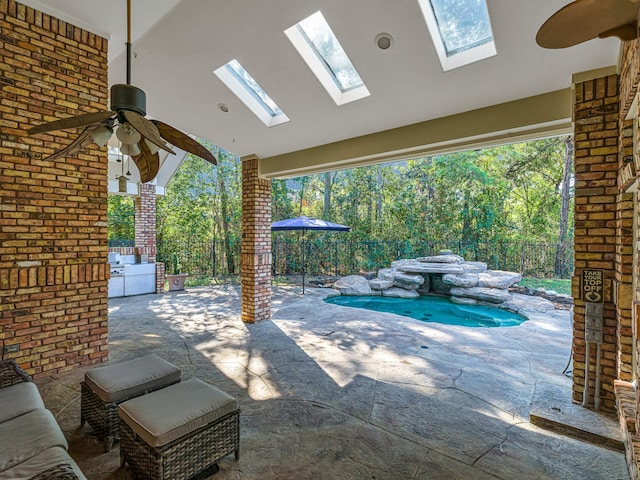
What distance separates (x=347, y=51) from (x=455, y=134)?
1562 millimetres

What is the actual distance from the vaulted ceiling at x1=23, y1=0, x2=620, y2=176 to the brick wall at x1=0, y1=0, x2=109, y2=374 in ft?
1.13

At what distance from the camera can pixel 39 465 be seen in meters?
1.51

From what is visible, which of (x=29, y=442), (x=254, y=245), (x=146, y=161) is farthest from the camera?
(x=254, y=245)

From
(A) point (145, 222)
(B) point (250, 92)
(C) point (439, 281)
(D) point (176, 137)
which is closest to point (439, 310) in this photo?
(C) point (439, 281)

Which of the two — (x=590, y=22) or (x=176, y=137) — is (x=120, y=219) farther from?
(x=590, y=22)

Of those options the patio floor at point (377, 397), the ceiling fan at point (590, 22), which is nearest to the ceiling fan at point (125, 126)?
the ceiling fan at point (590, 22)

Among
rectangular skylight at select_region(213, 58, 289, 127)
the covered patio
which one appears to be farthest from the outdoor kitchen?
rectangular skylight at select_region(213, 58, 289, 127)

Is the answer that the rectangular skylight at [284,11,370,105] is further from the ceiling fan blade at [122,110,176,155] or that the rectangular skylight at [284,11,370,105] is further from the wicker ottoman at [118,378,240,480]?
the wicker ottoman at [118,378,240,480]

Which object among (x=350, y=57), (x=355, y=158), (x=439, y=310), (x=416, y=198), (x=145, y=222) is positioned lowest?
(x=439, y=310)

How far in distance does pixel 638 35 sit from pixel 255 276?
5408 mm

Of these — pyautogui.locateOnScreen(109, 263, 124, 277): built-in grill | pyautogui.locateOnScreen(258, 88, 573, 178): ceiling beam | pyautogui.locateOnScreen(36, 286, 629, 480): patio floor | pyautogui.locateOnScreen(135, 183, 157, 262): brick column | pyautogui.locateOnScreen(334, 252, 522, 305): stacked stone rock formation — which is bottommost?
pyautogui.locateOnScreen(36, 286, 629, 480): patio floor

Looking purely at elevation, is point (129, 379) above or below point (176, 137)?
below

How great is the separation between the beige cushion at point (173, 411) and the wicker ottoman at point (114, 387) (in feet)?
0.91

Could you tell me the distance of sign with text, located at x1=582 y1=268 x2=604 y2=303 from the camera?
2746 millimetres
